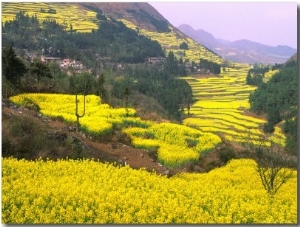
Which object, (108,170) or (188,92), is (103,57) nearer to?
(188,92)

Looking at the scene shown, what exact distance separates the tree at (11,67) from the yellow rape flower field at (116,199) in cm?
1115

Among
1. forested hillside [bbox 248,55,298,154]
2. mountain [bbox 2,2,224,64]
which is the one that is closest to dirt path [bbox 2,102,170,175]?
forested hillside [bbox 248,55,298,154]

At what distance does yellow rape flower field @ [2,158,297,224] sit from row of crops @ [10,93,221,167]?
469 cm

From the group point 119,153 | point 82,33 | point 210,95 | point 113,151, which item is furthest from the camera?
point 82,33

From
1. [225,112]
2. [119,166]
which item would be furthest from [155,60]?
[119,166]

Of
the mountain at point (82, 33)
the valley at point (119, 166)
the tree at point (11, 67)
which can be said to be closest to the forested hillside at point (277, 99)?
the valley at point (119, 166)

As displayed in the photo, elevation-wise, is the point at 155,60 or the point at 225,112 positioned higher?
the point at 155,60

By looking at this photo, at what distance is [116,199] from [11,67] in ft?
46.8

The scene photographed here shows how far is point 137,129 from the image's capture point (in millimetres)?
17047

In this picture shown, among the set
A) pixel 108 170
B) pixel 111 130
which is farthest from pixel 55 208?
pixel 111 130

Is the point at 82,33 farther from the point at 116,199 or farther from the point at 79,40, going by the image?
the point at 116,199

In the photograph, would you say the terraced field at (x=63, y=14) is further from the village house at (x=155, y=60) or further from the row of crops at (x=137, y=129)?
the row of crops at (x=137, y=129)

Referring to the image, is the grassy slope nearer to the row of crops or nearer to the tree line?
the tree line

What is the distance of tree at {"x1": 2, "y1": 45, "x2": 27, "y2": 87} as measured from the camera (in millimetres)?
19234
